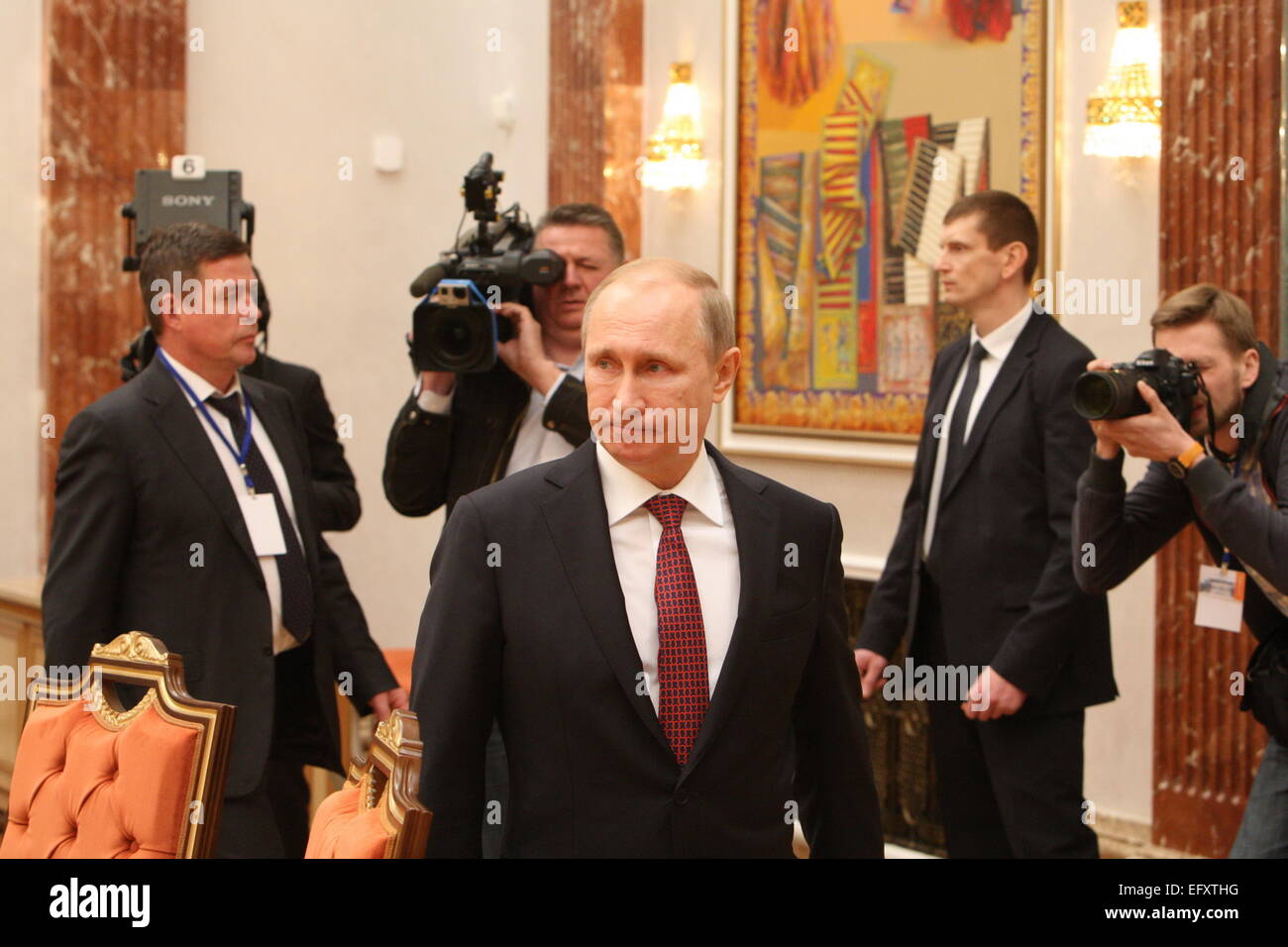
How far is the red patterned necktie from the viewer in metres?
1.88

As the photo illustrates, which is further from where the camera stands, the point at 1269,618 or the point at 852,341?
the point at 852,341

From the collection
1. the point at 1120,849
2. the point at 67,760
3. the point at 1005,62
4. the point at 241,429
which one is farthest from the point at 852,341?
the point at 67,760

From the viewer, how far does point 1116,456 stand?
3129 millimetres

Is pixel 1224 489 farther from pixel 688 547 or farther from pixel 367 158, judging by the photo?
pixel 367 158

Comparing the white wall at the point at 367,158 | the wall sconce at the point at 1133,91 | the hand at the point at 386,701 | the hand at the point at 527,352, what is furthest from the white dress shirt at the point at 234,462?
the white wall at the point at 367,158

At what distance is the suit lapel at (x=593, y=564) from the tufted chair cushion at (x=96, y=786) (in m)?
0.66

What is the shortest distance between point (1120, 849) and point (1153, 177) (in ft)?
6.74

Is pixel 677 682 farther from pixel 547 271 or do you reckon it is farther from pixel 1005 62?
pixel 1005 62

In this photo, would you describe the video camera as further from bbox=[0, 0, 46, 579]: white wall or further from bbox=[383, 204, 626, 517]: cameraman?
bbox=[0, 0, 46, 579]: white wall

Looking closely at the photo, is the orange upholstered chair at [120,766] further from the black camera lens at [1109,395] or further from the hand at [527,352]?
the black camera lens at [1109,395]

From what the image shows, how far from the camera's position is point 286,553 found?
125 inches

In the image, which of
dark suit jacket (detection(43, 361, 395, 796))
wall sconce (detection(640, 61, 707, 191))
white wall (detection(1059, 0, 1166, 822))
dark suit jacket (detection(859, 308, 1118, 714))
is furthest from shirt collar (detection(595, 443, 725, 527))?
wall sconce (detection(640, 61, 707, 191))

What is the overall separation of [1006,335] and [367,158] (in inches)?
150
